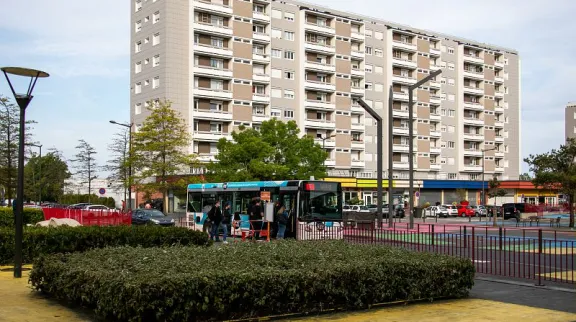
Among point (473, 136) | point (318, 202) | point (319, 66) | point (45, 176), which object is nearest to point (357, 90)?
point (319, 66)

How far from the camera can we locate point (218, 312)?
843 centimetres

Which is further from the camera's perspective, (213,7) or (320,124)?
(320,124)

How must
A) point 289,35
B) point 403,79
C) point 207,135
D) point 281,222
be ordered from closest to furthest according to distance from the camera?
point 281,222
point 207,135
point 289,35
point 403,79

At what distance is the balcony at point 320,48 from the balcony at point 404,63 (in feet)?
34.8

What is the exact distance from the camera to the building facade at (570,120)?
123m

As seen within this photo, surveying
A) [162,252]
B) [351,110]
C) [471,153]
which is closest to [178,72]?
[351,110]

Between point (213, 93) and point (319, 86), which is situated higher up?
point (319, 86)

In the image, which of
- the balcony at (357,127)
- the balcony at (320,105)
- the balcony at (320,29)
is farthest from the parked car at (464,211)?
the balcony at (320,29)

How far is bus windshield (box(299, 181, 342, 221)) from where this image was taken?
27.3 m

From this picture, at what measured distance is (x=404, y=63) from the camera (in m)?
81.7

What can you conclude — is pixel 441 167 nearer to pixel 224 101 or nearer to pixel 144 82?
pixel 224 101

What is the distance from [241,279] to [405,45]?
7718 centimetres

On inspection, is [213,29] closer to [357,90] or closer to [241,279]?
[357,90]

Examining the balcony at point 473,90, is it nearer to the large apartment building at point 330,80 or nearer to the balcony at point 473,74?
the large apartment building at point 330,80
